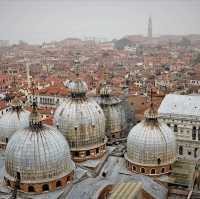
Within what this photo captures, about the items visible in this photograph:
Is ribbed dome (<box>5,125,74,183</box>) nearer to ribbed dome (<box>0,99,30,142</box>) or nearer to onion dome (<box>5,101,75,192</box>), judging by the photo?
onion dome (<box>5,101,75,192</box>)

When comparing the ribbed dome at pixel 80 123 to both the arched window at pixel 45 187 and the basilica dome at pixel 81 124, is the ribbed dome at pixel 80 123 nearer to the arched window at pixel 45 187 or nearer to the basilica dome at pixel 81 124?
the basilica dome at pixel 81 124

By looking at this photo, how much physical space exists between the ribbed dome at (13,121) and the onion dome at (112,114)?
5733mm

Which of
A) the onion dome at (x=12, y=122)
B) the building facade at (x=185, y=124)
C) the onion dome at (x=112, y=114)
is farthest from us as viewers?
the building facade at (x=185, y=124)

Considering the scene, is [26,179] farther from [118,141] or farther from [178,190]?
[118,141]

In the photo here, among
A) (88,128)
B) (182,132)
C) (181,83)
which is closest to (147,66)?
(181,83)

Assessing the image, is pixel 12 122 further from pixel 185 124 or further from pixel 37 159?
pixel 185 124

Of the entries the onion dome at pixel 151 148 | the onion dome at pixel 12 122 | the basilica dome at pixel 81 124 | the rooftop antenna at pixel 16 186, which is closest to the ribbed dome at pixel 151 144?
the onion dome at pixel 151 148

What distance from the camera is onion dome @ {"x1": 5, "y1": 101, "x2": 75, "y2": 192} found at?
19.4m

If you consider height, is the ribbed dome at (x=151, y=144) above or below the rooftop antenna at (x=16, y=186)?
above

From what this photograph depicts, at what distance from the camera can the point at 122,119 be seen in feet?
93.2

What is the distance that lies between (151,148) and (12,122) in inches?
356

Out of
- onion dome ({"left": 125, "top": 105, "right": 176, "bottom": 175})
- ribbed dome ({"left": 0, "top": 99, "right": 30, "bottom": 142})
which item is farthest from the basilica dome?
ribbed dome ({"left": 0, "top": 99, "right": 30, "bottom": 142})

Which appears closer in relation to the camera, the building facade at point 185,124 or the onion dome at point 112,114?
the onion dome at point 112,114

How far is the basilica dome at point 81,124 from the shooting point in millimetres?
23328
